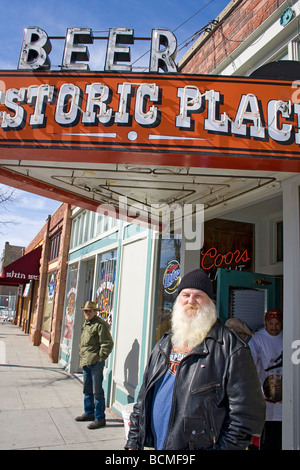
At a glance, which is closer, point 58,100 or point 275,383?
point 58,100

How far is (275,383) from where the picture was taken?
4.04 m

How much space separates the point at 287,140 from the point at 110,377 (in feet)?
18.9

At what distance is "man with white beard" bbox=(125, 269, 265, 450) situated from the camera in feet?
6.70

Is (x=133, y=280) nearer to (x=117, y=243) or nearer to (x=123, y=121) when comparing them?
(x=117, y=243)

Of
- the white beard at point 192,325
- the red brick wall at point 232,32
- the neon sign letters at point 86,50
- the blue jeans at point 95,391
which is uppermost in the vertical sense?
the red brick wall at point 232,32

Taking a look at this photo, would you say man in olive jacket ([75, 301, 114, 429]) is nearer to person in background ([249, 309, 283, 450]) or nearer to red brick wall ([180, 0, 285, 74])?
person in background ([249, 309, 283, 450])

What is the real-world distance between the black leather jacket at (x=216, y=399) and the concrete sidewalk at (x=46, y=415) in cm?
358

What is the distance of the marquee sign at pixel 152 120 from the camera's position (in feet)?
9.73

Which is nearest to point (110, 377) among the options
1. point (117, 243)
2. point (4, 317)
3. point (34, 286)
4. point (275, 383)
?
point (117, 243)

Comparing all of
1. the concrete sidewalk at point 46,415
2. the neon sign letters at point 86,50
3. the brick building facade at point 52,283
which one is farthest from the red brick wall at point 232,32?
the brick building facade at point 52,283

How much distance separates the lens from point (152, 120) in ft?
10.1

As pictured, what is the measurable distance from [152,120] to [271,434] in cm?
334

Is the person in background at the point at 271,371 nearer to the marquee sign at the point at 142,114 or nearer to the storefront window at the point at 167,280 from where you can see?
the marquee sign at the point at 142,114
